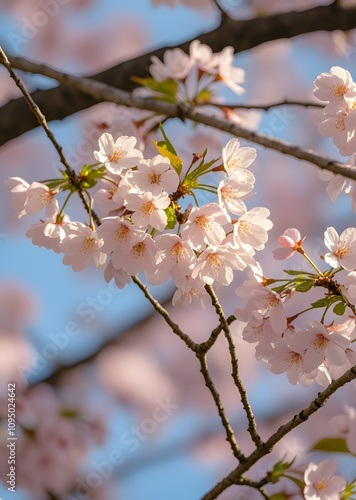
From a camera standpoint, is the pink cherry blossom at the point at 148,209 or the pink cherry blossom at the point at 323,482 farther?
the pink cherry blossom at the point at 323,482

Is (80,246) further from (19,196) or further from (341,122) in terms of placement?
(341,122)

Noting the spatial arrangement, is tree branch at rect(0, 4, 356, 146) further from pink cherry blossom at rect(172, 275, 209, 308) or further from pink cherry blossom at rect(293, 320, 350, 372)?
pink cherry blossom at rect(293, 320, 350, 372)

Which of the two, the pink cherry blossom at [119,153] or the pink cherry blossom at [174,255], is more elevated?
the pink cherry blossom at [119,153]

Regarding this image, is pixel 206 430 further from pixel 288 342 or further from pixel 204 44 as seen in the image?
pixel 288 342

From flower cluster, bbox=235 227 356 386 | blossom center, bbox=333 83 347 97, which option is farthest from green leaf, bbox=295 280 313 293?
blossom center, bbox=333 83 347 97

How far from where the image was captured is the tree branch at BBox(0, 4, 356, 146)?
2.44m

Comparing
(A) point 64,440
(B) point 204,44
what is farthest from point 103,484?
(B) point 204,44

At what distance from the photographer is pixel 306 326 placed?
1.25 meters

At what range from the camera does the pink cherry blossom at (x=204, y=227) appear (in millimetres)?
1182

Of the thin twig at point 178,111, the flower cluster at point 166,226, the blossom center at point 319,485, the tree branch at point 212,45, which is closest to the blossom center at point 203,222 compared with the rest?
the flower cluster at point 166,226

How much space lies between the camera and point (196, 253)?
48.7 inches

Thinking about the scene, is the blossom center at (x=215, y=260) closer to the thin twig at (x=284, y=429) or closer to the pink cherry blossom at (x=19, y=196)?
the thin twig at (x=284, y=429)

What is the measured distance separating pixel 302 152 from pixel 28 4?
518 cm

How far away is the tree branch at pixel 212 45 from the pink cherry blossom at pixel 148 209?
131 cm
